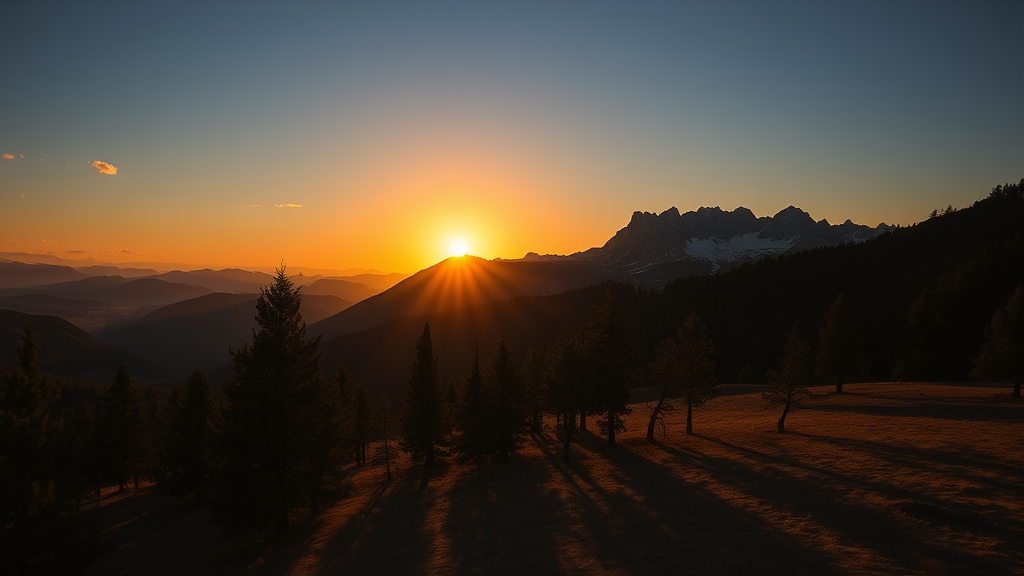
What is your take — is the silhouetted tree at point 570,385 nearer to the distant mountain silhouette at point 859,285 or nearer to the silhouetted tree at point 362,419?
the silhouetted tree at point 362,419

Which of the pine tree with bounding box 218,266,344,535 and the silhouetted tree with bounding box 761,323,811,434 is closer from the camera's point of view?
the pine tree with bounding box 218,266,344,535

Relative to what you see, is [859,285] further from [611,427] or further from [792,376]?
[611,427]

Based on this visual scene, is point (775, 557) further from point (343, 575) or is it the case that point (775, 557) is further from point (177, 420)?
point (177, 420)

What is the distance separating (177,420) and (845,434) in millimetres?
54925

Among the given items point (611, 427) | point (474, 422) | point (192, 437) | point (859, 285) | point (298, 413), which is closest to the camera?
point (298, 413)

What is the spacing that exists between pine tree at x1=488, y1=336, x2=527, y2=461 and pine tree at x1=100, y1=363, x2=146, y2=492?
4115cm

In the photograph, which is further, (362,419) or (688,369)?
(362,419)

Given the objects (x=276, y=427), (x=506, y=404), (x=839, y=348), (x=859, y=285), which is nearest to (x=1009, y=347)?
(x=839, y=348)

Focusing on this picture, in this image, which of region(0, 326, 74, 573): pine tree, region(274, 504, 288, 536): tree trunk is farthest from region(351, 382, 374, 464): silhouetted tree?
region(0, 326, 74, 573): pine tree

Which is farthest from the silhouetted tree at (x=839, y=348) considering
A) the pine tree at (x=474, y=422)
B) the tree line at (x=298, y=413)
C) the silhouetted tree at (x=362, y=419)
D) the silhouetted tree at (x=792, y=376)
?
the silhouetted tree at (x=362, y=419)

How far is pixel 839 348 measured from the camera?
55344 mm

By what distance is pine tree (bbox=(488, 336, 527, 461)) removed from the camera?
41.5 m

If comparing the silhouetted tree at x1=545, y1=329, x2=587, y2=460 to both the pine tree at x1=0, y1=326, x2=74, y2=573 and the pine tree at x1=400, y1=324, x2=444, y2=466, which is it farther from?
the pine tree at x1=0, y1=326, x2=74, y2=573

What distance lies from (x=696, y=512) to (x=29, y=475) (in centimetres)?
3159
